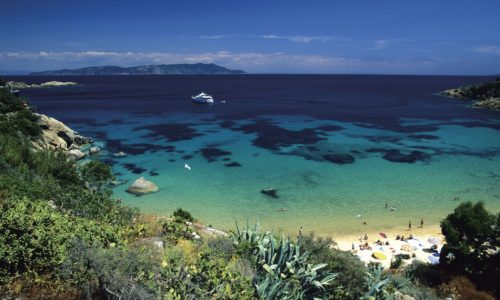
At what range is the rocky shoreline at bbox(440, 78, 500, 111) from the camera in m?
93.2

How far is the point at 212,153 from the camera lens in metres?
45.8

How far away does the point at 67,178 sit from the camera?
25172 mm

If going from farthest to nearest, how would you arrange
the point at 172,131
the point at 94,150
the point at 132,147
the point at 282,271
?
the point at 172,131 → the point at 132,147 → the point at 94,150 → the point at 282,271

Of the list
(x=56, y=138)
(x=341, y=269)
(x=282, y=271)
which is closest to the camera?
(x=282, y=271)

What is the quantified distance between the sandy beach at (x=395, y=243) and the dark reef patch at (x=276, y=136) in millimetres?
→ 24291

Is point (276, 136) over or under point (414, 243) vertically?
over

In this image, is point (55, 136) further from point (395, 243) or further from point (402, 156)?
point (402, 156)

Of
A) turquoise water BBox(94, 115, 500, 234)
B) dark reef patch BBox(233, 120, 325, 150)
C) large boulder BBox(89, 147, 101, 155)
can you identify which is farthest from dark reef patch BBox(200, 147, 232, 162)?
large boulder BBox(89, 147, 101, 155)

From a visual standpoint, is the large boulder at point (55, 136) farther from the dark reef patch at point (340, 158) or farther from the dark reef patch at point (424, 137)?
the dark reef patch at point (424, 137)

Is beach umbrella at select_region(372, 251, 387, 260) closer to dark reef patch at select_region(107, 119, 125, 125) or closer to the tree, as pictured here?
the tree

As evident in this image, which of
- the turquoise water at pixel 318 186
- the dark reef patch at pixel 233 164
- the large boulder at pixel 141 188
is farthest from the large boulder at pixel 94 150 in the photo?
the dark reef patch at pixel 233 164

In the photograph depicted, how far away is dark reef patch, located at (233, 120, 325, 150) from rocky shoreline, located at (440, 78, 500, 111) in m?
60.7

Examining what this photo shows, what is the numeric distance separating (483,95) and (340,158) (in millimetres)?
91507

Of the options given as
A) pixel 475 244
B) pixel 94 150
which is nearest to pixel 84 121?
pixel 94 150
